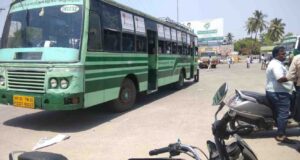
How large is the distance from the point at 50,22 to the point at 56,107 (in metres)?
1.88

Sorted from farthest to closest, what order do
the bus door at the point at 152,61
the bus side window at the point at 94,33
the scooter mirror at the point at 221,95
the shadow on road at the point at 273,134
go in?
1. the bus door at the point at 152,61
2. the bus side window at the point at 94,33
3. the shadow on road at the point at 273,134
4. the scooter mirror at the point at 221,95

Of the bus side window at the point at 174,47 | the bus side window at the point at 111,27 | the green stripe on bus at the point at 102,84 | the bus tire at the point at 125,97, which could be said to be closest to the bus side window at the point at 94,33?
the bus side window at the point at 111,27

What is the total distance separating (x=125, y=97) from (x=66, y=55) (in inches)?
110

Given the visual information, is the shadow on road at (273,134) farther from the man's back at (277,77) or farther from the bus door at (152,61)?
the bus door at (152,61)

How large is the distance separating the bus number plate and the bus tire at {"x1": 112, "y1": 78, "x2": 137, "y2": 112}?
2.46m

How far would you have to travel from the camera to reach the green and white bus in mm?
6480

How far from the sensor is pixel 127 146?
576 cm

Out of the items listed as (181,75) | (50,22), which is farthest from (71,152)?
(181,75)

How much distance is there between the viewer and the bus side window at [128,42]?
8.70 meters

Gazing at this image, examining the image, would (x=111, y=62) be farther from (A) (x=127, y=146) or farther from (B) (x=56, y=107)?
(A) (x=127, y=146)

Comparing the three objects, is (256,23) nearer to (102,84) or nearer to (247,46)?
(247,46)

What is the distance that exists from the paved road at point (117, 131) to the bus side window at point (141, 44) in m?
1.75

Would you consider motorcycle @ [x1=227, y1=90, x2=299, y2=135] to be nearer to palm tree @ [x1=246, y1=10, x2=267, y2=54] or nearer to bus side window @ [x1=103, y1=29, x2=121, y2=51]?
bus side window @ [x1=103, y1=29, x2=121, y2=51]

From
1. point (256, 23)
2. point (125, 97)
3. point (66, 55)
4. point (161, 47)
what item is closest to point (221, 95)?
point (66, 55)
